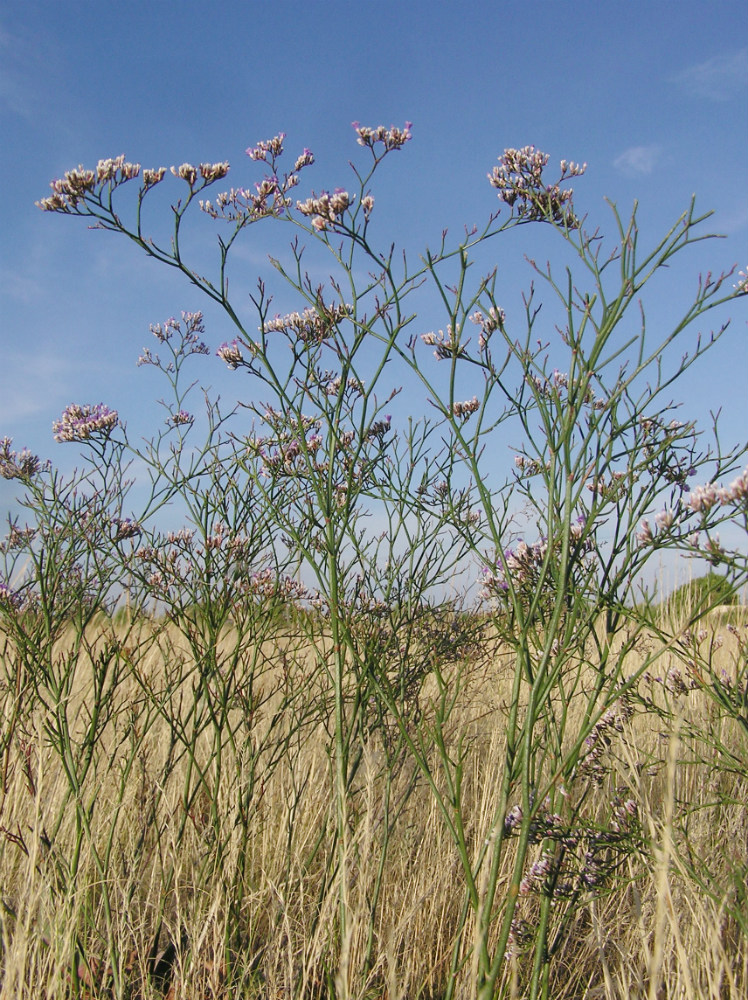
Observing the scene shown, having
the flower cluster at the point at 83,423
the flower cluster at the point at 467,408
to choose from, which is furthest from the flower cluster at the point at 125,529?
the flower cluster at the point at 467,408

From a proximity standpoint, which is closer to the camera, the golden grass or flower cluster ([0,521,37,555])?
the golden grass

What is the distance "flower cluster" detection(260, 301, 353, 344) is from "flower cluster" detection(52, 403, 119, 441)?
40.0 inches

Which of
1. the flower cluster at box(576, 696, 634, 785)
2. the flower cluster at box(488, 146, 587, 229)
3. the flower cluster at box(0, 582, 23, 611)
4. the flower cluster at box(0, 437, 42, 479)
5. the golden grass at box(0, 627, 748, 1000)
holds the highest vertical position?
the flower cluster at box(488, 146, 587, 229)

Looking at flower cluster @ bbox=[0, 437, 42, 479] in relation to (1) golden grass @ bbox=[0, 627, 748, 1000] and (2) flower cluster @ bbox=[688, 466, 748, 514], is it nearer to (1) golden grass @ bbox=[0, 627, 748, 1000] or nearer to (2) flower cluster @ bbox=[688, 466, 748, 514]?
(1) golden grass @ bbox=[0, 627, 748, 1000]

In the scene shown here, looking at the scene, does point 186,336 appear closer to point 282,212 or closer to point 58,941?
point 282,212

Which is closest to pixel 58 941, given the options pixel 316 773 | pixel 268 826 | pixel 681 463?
pixel 268 826

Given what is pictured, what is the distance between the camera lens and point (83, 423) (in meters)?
3.39

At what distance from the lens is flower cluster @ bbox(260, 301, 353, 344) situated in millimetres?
2688

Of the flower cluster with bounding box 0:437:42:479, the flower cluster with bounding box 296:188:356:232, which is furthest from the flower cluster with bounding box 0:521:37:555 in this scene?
the flower cluster with bounding box 296:188:356:232

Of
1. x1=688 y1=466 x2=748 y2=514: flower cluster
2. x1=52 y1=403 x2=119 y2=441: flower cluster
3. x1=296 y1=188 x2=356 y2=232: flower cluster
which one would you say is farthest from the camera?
x1=52 y1=403 x2=119 y2=441: flower cluster

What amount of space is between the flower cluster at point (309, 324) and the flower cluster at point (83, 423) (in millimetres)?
1015

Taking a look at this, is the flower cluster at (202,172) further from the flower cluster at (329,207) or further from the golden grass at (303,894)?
the golden grass at (303,894)

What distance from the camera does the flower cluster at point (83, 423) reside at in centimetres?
340

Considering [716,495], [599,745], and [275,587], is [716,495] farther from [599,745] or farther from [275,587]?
[275,587]
